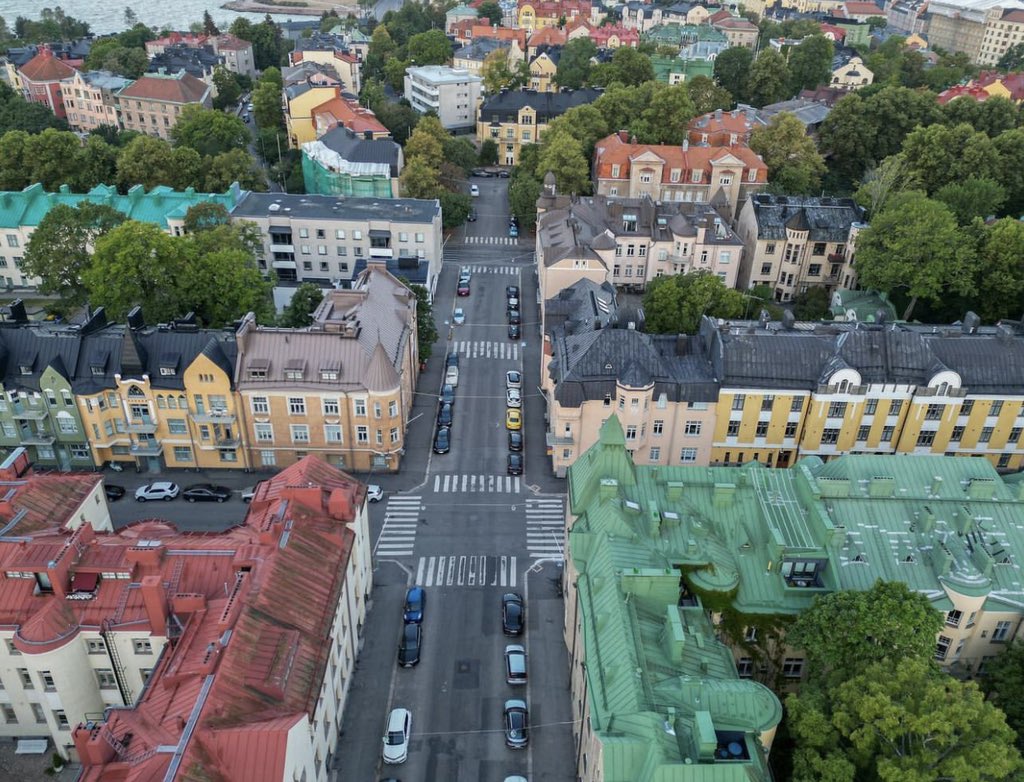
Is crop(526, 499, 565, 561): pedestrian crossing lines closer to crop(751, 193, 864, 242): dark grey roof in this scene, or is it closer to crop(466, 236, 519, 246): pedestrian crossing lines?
crop(751, 193, 864, 242): dark grey roof

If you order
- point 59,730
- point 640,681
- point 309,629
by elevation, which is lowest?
point 59,730

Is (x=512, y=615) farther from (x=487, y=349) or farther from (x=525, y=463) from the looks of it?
A: (x=487, y=349)

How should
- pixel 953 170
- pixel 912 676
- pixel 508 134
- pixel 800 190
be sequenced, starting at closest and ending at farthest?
pixel 912 676
pixel 953 170
pixel 800 190
pixel 508 134

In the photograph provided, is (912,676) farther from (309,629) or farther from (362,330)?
(362,330)

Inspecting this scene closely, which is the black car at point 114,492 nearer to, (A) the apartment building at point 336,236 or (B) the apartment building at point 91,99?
(A) the apartment building at point 336,236

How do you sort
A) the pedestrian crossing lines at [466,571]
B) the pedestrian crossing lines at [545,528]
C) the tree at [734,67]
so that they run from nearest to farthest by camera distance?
the pedestrian crossing lines at [466,571] < the pedestrian crossing lines at [545,528] < the tree at [734,67]

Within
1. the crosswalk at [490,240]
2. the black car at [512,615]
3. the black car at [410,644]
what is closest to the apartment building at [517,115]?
the crosswalk at [490,240]

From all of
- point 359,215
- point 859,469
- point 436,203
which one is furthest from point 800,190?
point 859,469
